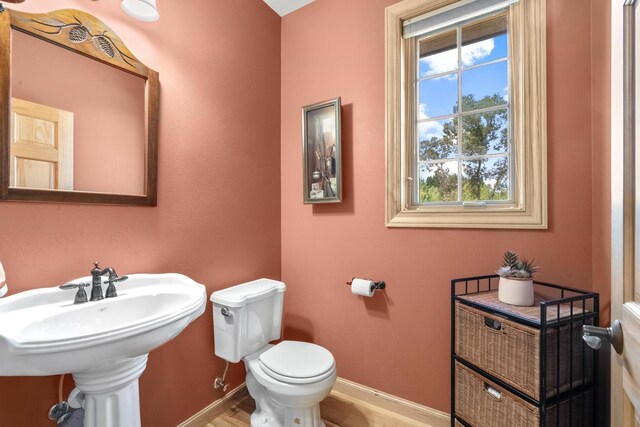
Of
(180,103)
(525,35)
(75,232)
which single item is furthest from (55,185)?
(525,35)

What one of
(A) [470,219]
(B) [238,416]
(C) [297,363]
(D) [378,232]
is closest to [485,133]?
(A) [470,219]

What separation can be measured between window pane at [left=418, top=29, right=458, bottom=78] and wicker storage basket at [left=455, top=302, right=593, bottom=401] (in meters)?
1.36

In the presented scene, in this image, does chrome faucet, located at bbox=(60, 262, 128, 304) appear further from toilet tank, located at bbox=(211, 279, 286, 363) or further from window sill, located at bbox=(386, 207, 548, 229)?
window sill, located at bbox=(386, 207, 548, 229)

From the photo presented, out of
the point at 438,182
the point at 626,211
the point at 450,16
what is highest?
the point at 450,16

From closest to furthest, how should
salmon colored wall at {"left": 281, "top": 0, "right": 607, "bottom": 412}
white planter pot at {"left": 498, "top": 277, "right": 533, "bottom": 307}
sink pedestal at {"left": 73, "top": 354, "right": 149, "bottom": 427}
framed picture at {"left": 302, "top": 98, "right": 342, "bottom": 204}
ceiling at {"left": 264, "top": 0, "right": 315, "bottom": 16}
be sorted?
sink pedestal at {"left": 73, "top": 354, "right": 149, "bottom": 427} < white planter pot at {"left": 498, "top": 277, "right": 533, "bottom": 307} < salmon colored wall at {"left": 281, "top": 0, "right": 607, "bottom": 412} < framed picture at {"left": 302, "top": 98, "right": 342, "bottom": 204} < ceiling at {"left": 264, "top": 0, "right": 315, "bottom": 16}

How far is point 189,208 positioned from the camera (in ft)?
5.03

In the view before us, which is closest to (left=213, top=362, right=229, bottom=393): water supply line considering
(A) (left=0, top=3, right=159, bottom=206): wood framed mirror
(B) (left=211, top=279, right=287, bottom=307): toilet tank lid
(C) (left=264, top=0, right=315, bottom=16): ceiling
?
(B) (left=211, top=279, right=287, bottom=307): toilet tank lid

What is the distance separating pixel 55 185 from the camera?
3.55 ft

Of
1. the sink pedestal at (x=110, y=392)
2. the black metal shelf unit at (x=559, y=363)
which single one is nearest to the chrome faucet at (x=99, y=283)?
the sink pedestal at (x=110, y=392)

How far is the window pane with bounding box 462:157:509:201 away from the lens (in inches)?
58.7

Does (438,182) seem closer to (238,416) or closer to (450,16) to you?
(450,16)

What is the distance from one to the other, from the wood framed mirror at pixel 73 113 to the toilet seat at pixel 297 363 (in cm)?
98

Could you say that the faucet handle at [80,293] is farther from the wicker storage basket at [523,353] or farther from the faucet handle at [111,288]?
the wicker storage basket at [523,353]

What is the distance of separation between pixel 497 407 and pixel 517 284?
484 millimetres
